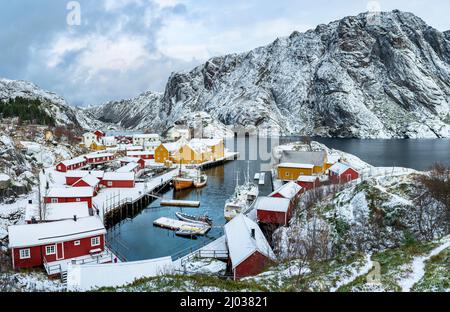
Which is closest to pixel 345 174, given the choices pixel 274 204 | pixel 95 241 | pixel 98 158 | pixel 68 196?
pixel 274 204

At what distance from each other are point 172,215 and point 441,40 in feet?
753

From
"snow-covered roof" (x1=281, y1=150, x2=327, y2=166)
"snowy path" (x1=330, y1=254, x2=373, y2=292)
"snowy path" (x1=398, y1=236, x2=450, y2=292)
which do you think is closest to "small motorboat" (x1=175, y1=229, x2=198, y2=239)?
"snowy path" (x1=330, y1=254, x2=373, y2=292)

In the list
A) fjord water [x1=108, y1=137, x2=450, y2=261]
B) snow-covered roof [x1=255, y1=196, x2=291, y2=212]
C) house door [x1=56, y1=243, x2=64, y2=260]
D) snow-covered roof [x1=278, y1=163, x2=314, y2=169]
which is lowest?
fjord water [x1=108, y1=137, x2=450, y2=261]

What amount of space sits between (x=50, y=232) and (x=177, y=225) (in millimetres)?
12837

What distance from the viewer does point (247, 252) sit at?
20.2 m

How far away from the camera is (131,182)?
4600 centimetres

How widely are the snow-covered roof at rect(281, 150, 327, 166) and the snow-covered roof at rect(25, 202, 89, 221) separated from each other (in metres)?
34.1

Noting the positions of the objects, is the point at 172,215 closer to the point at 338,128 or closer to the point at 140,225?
the point at 140,225

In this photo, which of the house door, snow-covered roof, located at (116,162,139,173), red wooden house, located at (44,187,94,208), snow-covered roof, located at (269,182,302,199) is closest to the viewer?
the house door

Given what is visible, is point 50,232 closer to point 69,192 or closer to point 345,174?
point 69,192

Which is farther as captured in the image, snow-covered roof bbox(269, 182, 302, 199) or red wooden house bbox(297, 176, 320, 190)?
red wooden house bbox(297, 176, 320, 190)

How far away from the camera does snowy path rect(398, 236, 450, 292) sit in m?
11.2

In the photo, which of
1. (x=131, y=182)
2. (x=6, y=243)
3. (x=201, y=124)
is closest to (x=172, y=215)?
(x=131, y=182)

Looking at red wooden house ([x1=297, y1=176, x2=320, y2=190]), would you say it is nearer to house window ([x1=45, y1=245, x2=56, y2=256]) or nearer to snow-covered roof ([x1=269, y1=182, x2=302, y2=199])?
snow-covered roof ([x1=269, y1=182, x2=302, y2=199])
